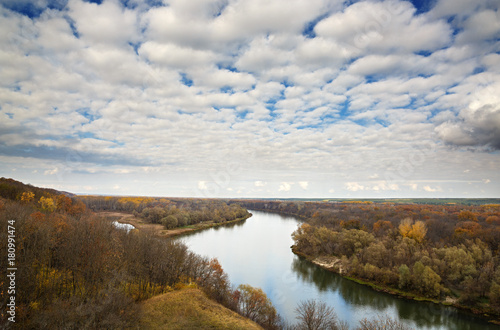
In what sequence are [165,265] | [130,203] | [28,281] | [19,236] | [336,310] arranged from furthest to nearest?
[130,203]
[336,310]
[165,265]
[19,236]
[28,281]

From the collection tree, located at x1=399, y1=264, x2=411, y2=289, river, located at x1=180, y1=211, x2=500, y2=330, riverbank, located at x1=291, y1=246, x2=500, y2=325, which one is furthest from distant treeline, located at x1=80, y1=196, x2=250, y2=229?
tree, located at x1=399, y1=264, x2=411, y2=289

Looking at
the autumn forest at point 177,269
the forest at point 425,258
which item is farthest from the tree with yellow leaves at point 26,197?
the forest at point 425,258

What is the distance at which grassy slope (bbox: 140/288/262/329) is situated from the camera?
1471cm

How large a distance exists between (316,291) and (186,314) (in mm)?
18386

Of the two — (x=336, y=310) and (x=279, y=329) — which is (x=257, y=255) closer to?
(x=336, y=310)

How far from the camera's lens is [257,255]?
43.8 meters

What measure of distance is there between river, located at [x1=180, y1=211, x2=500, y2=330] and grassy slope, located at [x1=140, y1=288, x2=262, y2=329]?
7.97 m

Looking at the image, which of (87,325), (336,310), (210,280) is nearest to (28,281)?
(87,325)

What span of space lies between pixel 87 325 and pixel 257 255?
34.8 meters

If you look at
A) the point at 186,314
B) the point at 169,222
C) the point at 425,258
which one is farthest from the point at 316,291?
A: the point at 169,222

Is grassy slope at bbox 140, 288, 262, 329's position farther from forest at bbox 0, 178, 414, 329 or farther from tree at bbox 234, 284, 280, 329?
tree at bbox 234, 284, 280, 329

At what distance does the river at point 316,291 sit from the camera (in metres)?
22.9

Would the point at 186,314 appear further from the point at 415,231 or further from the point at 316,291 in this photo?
the point at 415,231

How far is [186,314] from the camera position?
15.9 m
